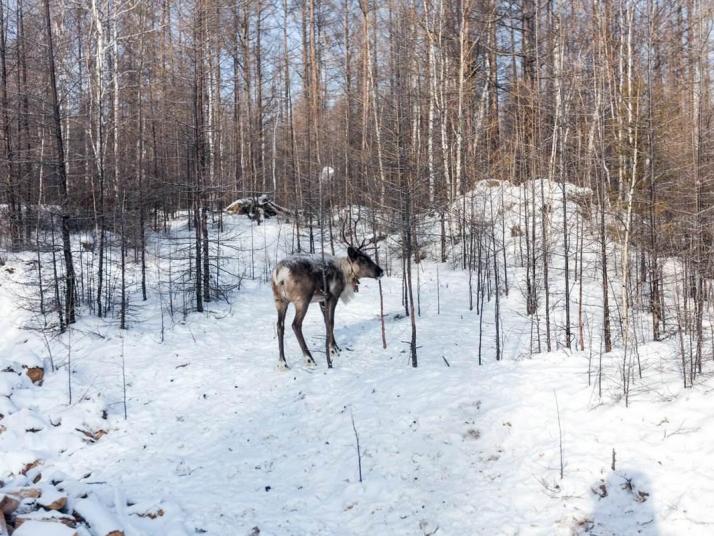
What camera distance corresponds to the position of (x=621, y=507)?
14.1 ft

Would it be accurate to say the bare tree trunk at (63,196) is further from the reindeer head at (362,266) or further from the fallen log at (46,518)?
the fallen log at (46,518)

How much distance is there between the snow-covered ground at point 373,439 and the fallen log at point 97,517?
17 centimetres

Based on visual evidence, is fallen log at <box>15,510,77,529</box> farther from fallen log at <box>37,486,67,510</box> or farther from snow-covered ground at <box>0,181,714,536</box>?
snow-covered ground at <box>0,181,714,536</box>

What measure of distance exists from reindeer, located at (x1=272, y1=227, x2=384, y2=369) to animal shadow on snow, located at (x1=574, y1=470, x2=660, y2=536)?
16.4 ft

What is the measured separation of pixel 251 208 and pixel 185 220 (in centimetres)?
338

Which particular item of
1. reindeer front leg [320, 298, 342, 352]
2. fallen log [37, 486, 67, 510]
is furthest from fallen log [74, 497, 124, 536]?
reindeer front leg [320, 298, 342, 352]

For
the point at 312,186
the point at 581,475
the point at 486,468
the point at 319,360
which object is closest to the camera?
the point at 581,475

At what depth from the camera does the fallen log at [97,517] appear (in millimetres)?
4086

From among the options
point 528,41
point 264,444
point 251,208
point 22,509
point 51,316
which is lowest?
point 264,444

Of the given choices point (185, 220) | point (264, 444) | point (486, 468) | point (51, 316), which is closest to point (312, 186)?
point (185, 220)

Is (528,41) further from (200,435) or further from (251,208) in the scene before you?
(200,435)

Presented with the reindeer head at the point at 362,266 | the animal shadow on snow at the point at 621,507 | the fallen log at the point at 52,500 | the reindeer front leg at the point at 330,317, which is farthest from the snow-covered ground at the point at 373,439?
the reindeer head at the point at 362,266

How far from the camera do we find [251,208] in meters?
22.3

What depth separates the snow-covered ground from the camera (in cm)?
456
